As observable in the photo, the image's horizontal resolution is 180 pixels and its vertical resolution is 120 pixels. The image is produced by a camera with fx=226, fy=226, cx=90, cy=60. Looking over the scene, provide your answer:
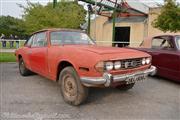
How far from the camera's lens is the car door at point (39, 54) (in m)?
5.54

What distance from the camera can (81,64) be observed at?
4.21 m

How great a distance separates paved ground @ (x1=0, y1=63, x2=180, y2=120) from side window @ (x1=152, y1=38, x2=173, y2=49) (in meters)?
1.29

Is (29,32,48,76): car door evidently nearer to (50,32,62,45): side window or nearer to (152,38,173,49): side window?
(50,32,62,45): side window

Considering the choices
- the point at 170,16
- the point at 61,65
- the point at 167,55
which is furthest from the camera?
the point at 170,16

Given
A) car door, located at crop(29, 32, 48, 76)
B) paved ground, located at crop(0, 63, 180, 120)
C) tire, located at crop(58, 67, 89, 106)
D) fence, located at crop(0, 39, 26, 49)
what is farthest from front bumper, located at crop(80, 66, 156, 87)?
fence, located at crop(0, 39, 26, 49)

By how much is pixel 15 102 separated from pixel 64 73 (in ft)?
4.00

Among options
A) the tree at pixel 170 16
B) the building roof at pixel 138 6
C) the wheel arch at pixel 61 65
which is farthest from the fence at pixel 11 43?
the building roof at pixel 138 6

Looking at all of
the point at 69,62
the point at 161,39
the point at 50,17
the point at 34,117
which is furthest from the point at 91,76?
the point at 50,17

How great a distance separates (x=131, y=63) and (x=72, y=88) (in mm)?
1302

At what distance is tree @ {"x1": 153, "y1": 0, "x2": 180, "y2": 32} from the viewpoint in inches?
506

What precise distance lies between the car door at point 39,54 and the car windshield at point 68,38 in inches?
10.5

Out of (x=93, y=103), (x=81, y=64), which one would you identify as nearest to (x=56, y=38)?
(x=81, y=64)

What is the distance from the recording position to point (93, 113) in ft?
13.9

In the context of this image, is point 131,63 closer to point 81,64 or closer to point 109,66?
point 109,66
